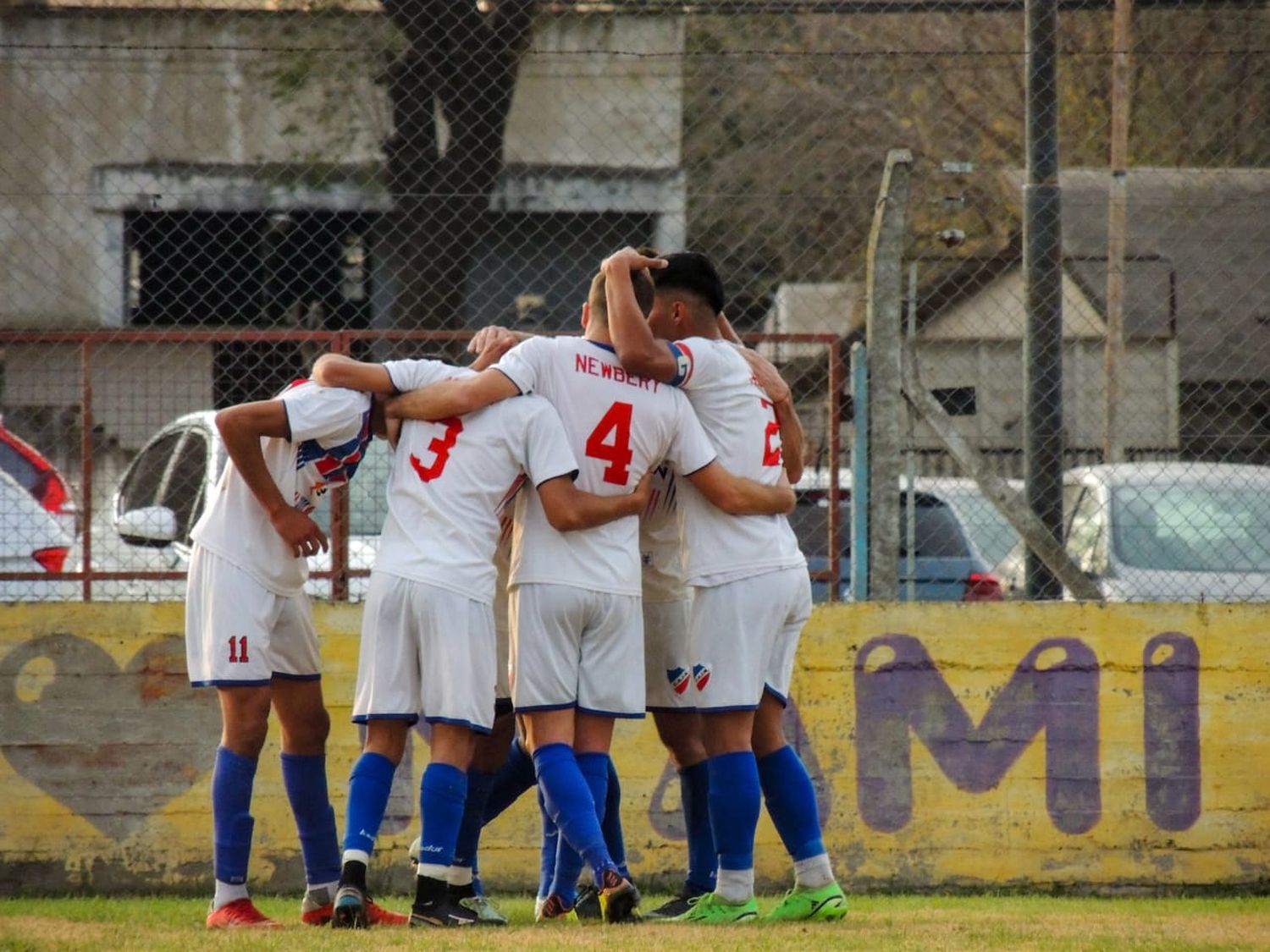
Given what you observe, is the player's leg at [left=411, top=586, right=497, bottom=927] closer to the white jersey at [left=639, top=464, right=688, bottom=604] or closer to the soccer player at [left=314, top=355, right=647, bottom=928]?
the soccer player at [left=314, top=355, right=647, bottom=928]

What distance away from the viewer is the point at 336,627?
23.3 ft

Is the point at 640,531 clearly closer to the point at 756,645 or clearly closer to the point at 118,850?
the point at 756,645

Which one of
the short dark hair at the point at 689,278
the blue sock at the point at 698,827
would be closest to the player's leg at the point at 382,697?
the blue sock at the point at 698,827

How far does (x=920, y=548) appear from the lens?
834cm

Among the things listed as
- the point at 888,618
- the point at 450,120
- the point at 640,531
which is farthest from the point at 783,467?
the point at 450,120

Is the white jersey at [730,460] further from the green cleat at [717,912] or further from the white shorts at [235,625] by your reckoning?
the white shorts at [235,625]

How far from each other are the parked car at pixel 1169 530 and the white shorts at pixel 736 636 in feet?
8.44

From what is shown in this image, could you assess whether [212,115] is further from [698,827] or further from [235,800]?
[698,827]

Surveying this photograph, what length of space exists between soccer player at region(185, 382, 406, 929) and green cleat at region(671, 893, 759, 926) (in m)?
0.91

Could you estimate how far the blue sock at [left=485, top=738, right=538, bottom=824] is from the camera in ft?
19.6

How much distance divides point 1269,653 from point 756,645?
265cm

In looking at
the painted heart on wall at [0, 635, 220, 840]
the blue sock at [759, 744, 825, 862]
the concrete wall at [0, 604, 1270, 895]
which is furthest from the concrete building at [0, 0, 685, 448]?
the blue sock at [759, 744, 825, 862]

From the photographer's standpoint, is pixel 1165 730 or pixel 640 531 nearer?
pixel 640 531

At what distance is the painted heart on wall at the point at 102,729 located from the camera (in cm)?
693
